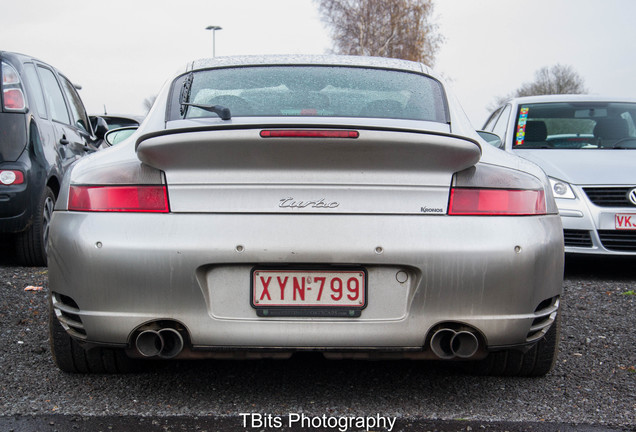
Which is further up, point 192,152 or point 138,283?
point 192,152

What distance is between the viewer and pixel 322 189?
288 centimetres

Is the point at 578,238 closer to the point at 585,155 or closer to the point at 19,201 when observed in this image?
the point at 585,155

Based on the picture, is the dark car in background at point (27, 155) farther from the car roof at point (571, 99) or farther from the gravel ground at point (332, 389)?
Result: the car roof at point (571, 99)

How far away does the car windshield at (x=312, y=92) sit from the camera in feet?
11.1

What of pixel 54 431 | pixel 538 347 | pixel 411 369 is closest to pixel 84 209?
pixel 54 431

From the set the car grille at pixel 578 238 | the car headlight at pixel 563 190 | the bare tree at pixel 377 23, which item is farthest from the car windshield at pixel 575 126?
the bare tree at pixel 377 23

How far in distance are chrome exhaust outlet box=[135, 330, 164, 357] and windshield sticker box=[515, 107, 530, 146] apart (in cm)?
527

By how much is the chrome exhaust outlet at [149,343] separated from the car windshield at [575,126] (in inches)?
203

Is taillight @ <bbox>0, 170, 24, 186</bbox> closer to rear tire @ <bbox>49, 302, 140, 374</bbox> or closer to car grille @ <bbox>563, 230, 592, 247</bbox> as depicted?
rear tire @ <bbox>49, 302, 140, 374</bbox>

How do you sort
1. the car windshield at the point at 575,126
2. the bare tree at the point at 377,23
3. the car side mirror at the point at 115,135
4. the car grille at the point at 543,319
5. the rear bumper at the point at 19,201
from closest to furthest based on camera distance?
the car grille at the point at 543,319 → the car side mirror at the point at 115,135 → the rear bumper at the point at 19,201 → the car windshield at the point at 575,126 → the bare tree at the point at 377,23

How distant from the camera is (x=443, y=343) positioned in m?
2.95

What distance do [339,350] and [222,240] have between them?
1.95ft

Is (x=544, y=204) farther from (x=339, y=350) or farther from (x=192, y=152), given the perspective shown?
(x=192, y=152)

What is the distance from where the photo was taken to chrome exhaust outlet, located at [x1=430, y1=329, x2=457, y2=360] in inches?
115
